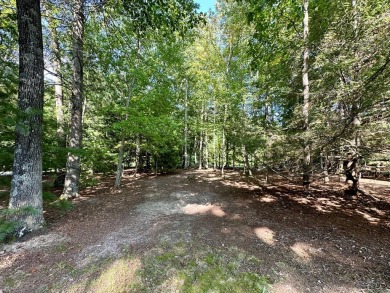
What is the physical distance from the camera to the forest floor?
109 inches

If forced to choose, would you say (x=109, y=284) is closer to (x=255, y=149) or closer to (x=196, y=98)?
(x=255, y=149)

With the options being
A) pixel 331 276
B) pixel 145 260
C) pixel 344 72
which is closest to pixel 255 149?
pixel 344 72

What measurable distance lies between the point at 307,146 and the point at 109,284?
5.67 metres

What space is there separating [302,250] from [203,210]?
2815mm

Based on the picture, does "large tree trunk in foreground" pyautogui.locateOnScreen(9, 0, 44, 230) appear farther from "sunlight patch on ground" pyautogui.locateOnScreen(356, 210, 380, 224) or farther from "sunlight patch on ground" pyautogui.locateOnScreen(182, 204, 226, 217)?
"sunlight patch on ground" pyautogui.locateOnScreen(356, 210, 380, 224)

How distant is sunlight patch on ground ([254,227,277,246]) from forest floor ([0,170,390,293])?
0.07ft

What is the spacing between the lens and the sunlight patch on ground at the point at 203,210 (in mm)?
5545

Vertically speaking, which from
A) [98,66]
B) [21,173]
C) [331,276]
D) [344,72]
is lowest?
[331,276]

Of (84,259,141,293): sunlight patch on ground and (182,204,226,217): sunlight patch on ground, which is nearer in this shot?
(84,259,141,293): sunlight patch on ground

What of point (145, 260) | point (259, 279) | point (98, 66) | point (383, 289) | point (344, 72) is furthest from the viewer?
point (98, 66)

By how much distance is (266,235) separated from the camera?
425 centimetres

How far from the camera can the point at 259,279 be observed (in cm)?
286

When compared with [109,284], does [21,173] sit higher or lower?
higher

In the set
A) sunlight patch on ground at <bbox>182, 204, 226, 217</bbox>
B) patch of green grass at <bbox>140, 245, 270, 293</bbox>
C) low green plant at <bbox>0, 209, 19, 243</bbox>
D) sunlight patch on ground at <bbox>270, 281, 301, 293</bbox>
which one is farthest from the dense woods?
sunlight patch on ground at <bbox>270, 281, 301, 293</bbox>
